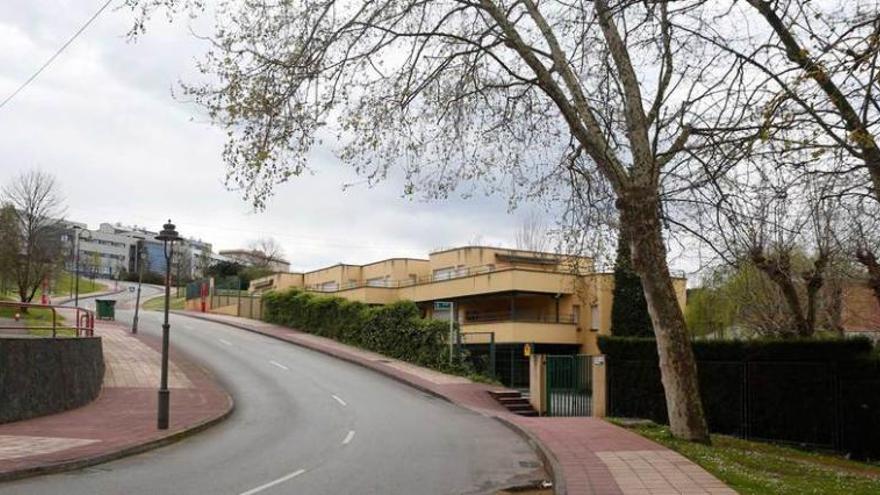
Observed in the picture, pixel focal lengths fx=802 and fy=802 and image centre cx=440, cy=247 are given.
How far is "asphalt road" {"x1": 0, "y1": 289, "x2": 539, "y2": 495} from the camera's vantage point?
36.1 feet

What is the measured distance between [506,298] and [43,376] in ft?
111

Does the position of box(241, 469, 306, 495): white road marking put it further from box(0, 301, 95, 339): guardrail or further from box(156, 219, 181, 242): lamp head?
box(0, 301, 95, 339): guardrail

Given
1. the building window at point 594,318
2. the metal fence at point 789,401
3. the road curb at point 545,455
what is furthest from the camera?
the building window at point 594,318

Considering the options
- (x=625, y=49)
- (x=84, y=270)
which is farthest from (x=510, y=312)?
(x=84, y=270)

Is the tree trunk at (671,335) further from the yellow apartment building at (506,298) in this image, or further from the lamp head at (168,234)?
the yellow apartment building at (506,298)

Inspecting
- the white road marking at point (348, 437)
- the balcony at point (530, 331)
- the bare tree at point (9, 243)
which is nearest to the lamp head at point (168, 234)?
the white road marking at point (348, 437)

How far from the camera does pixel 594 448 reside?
14383mm

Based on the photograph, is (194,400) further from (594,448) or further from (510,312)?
(510,312)

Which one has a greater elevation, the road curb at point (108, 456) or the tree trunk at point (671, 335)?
the tree trunk at point (671, 335)

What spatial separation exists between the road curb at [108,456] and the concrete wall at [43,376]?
3.86 m

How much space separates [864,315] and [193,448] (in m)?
34.2

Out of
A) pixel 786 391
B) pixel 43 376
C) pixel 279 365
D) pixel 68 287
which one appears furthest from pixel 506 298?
pixel 68 287

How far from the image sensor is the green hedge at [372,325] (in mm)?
33750

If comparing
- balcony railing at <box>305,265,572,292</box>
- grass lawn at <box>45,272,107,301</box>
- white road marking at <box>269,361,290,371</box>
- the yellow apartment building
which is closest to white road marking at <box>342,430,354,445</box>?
white road marking at <box>269,361,290,371</box>
